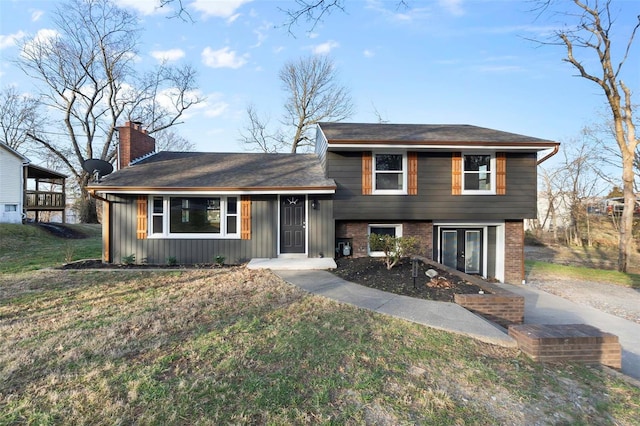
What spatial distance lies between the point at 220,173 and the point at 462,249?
8901 mm

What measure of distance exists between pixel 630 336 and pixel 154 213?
1188cm

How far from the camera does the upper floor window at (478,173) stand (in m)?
10.1

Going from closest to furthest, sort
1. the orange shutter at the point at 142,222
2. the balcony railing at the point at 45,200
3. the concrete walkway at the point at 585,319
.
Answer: the concrete walkway at the point at 585,319
the orange shutter at the point at 142,222
the balcony railing at the point at 45,200

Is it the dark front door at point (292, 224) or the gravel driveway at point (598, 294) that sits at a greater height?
the dark front door at point (292, 224)

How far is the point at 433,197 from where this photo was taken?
390 inches

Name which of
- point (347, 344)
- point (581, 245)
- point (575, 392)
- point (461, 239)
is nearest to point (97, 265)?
point (347, 344)

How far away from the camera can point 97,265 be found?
9211 mm

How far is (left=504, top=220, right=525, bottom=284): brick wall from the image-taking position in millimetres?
10586

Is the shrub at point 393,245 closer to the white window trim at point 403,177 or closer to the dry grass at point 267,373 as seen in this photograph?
the white window trim at point 403,177

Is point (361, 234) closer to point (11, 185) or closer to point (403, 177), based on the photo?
point (403, 177)

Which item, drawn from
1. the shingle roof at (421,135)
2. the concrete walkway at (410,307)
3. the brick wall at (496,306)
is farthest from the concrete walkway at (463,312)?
the shingle roof at (421,135)

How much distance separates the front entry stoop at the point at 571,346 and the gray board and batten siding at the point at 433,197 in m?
5.97

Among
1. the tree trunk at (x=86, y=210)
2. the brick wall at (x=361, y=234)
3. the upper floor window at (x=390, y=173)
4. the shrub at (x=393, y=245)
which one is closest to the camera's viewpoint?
the shrub at (x=393, y=245)

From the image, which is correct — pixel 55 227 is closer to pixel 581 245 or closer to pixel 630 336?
pixel 630 336
